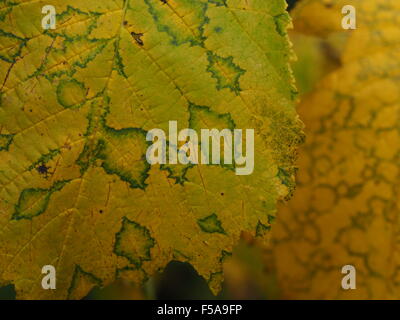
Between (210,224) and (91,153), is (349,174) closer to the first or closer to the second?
(210,224)

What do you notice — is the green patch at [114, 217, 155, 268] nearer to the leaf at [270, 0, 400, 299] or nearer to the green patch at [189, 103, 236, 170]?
the green patch at [189, 103, 236, 170]

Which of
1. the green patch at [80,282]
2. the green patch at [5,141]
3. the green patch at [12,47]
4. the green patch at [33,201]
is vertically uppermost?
the green patch at [12,47]

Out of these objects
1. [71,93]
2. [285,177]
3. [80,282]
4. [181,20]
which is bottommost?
[80,282]

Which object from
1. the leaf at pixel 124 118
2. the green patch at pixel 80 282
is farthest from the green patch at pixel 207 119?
the green patch at pixel 80 282

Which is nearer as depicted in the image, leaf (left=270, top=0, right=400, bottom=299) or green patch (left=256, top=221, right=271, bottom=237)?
green patch (left=256, top=221, right=271, bottom=237)

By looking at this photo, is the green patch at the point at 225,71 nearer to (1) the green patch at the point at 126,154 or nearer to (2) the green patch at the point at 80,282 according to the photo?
(1) the green patch at the point at 126,154

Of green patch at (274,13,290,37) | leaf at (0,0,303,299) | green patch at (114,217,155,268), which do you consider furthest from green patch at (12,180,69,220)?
green patch at (274,13,290,37)

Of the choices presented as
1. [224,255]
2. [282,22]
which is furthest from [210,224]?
[282,22]
